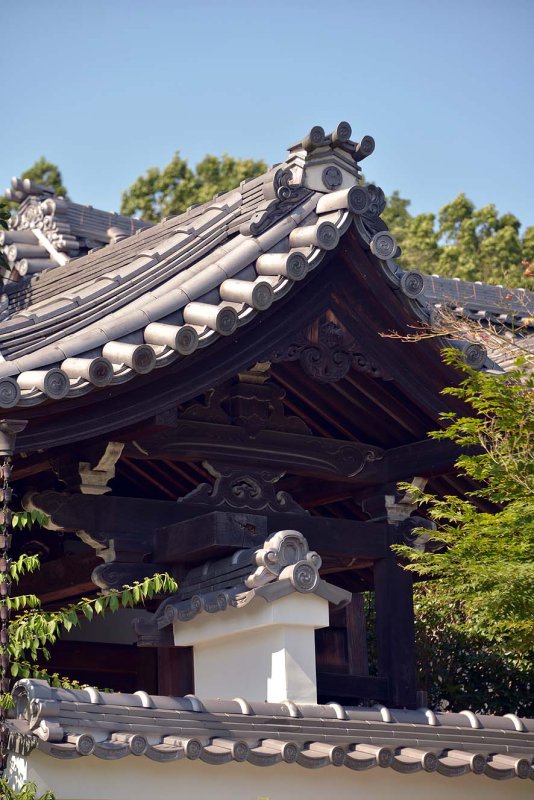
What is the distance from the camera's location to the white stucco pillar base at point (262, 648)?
7.45 meters

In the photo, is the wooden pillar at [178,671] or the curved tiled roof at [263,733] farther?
the wooden pillar at [178,671]

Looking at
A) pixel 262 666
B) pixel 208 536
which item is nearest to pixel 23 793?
pixel 262 666

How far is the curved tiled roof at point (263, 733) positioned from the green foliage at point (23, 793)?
0.57 ft

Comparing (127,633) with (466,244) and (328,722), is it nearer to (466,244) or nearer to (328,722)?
(328,722)

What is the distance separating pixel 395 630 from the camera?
30.6 ft

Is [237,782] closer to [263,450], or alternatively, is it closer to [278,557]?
[278,557]

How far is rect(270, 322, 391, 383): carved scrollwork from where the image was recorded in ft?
28.2

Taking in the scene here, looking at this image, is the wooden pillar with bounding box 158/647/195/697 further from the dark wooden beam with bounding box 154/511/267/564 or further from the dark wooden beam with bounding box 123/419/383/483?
the dark wooden beam with bounding box 123/419/383/483

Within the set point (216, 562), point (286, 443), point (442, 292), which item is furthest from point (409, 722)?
point (442, 292)

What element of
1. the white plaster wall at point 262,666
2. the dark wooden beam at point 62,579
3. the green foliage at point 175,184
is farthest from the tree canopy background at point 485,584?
the green foliage at point 175,184

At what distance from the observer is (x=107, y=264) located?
407 inches

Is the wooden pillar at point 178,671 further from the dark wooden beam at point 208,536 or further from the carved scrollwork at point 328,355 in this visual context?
the carved scrollwork at point 328,355

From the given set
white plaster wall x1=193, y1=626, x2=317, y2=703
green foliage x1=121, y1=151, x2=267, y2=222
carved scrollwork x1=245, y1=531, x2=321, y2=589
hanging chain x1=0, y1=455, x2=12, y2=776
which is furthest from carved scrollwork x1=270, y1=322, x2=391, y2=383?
green foliage x1=121, y1=151, x2=267, y2=222

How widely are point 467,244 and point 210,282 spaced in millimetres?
25479
